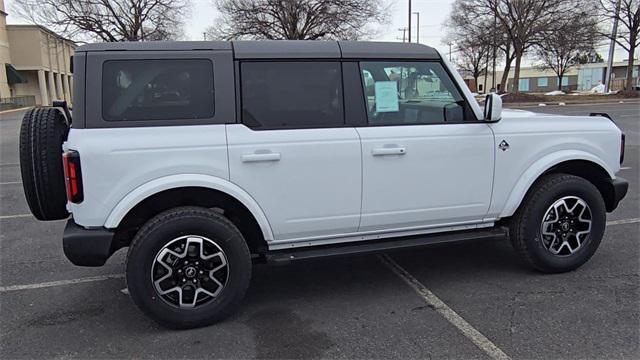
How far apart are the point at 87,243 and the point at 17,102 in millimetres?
50711

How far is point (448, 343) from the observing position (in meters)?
3.24

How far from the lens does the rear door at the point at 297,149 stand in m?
3.52

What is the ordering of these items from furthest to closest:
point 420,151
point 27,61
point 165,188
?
point 27,61 < point 420,151 < point 165,188

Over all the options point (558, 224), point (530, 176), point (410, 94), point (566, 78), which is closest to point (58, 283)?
point (410, 94)

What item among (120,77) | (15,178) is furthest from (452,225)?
(15,178)

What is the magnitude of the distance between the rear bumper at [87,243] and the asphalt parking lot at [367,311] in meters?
0.56

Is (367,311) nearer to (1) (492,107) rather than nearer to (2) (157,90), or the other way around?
(1) (492,107)

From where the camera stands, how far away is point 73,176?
3213 mm

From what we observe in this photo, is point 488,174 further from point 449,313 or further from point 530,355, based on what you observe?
point 530,355

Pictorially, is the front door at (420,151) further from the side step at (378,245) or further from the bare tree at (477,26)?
the bare tree at (477,26)

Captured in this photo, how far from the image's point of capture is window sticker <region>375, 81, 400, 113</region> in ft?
12.7

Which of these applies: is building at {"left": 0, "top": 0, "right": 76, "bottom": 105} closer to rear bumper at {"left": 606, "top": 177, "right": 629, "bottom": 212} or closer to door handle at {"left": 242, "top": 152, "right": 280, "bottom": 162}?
door handle at {"left": 242, "top": 152, "right": 280, "bottom": 162}

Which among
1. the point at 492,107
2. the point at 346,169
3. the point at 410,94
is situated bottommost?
the point at 346,169

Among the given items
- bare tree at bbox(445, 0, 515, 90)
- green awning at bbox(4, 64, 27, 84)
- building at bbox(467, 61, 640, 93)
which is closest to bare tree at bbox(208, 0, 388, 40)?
bare tree at bbox(445, 0, 515, 90)
